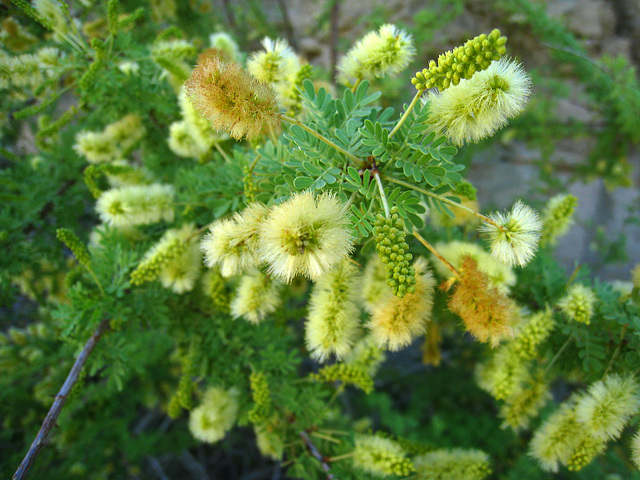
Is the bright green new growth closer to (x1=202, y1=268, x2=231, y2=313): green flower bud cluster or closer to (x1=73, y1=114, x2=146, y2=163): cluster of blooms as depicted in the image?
(x1=202, y1=268, x2=231, y2=313): green flower bud cluster

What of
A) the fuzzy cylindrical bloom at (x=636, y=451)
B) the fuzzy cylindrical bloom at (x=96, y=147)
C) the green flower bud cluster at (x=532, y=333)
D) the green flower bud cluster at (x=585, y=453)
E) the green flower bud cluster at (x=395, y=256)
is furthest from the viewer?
the fuzzy cylindrical bloom at (x=96, y=147)

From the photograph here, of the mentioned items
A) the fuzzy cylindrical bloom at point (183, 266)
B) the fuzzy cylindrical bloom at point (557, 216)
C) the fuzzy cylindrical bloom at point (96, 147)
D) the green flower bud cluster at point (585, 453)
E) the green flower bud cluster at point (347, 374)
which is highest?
the fuzzy cylindrical bloom at point (96, 147)

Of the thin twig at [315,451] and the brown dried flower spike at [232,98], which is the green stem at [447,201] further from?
the thin twig at [315,451]

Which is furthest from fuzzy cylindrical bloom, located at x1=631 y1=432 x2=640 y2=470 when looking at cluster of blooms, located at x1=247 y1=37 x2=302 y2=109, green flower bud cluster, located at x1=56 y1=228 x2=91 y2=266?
green flower bud cluster, located at x1=56 y1=228 x2=91 y2=266

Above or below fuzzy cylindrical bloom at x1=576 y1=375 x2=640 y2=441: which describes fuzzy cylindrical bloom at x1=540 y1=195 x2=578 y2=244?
above

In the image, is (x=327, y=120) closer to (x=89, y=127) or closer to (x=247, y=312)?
(x=247, y=312)

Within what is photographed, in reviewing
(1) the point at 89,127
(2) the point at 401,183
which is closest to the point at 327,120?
(2) the point at 401,183

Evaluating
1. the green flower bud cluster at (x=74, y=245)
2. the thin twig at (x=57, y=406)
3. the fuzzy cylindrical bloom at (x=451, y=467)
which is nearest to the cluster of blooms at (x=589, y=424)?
the fuzzy cylindrical bloom at (x=451, y=467)

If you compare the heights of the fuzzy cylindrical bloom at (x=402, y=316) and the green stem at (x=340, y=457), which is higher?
the fuzzy cylindrical bloom at (x=402, y=316)
